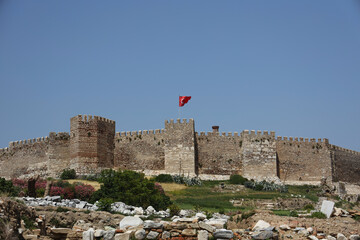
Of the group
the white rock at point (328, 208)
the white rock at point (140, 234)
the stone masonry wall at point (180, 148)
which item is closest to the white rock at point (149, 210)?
the white rock at point (140, 234)

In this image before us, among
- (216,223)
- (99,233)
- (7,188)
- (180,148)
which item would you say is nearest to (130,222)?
(99,233)

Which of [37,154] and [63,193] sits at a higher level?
[37,154]

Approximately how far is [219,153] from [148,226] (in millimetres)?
30391

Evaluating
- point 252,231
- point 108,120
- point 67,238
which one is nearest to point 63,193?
point 67,238

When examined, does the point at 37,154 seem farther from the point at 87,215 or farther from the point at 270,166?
the point at 87,215

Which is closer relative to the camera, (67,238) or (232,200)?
(67,238)

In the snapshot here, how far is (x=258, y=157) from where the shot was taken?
48000mm

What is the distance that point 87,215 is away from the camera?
2106 centimetres

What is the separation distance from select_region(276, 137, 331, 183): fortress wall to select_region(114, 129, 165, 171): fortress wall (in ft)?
36.8

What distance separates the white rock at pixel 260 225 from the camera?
1925 cm

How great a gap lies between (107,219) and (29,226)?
9.97 feet

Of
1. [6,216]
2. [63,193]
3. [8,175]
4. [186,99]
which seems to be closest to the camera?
[6,216]

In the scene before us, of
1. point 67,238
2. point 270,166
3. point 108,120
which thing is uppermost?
point 108,120

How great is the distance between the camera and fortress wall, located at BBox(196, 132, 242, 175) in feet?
158
